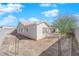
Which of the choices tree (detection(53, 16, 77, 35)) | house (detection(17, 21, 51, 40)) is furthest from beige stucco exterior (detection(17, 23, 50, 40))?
tree (detection(53, 16, 77, 35))

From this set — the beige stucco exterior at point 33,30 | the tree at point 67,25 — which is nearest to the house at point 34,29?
the beige stucco exterior at point 33,30

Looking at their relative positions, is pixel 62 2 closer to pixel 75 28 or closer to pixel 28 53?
pixel 75 28

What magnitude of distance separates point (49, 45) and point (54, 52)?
0.07 meters

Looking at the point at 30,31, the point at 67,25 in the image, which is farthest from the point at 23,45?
the point at 67,25

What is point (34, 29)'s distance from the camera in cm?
230

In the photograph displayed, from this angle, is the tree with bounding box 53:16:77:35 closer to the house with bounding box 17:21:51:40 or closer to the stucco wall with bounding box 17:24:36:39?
the house with bounding box 17:21:51:40

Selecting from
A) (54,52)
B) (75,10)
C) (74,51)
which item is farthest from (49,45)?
(75,10)

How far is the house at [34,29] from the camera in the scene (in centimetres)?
229

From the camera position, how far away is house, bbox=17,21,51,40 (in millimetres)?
2289

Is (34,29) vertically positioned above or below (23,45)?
above

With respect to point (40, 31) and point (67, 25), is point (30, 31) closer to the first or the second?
point (40, 31)

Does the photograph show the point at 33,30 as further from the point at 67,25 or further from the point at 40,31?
the point at 67,25

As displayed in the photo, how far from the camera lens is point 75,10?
2.27 m

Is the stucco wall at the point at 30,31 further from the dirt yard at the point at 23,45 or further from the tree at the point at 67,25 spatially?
the tree at the point at 67,25
